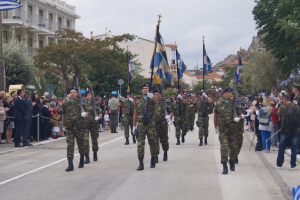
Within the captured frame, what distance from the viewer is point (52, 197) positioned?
23.9ft

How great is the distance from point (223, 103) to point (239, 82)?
19399 millimetres

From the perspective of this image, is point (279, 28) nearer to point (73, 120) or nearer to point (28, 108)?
point (28, 108)

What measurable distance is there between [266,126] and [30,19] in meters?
35.3

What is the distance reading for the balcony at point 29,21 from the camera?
41.0 metres

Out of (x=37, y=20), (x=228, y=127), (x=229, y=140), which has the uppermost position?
(x=37, y=20)

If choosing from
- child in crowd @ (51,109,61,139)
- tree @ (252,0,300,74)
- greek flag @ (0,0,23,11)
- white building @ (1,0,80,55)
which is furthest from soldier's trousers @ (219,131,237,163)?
white building @ (1,0,80,55)

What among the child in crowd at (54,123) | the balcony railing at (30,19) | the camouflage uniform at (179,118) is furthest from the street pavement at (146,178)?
the balcony railing at (30,19)

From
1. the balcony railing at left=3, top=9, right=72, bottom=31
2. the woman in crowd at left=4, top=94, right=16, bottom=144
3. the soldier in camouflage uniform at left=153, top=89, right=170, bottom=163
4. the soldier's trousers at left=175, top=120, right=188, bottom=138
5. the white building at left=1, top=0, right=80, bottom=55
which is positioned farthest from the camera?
the balcony railing at left=3, top=9, right=72, bottom=31

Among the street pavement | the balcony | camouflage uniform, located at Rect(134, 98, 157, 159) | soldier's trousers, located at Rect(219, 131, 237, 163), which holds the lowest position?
the street pavement

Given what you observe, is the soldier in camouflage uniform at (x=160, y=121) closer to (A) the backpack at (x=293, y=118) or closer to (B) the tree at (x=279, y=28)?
(A) the backpack at (x=293, y=118)

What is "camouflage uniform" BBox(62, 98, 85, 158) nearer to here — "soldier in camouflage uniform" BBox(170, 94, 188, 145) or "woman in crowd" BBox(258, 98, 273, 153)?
"soldier in camouflage uniform" BBox(170, 94, 188, 145)

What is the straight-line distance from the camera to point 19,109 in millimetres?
15445

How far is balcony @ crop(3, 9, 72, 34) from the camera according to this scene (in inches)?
1614

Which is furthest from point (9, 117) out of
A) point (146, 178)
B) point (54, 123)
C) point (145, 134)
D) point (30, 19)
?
point (30, 19)
